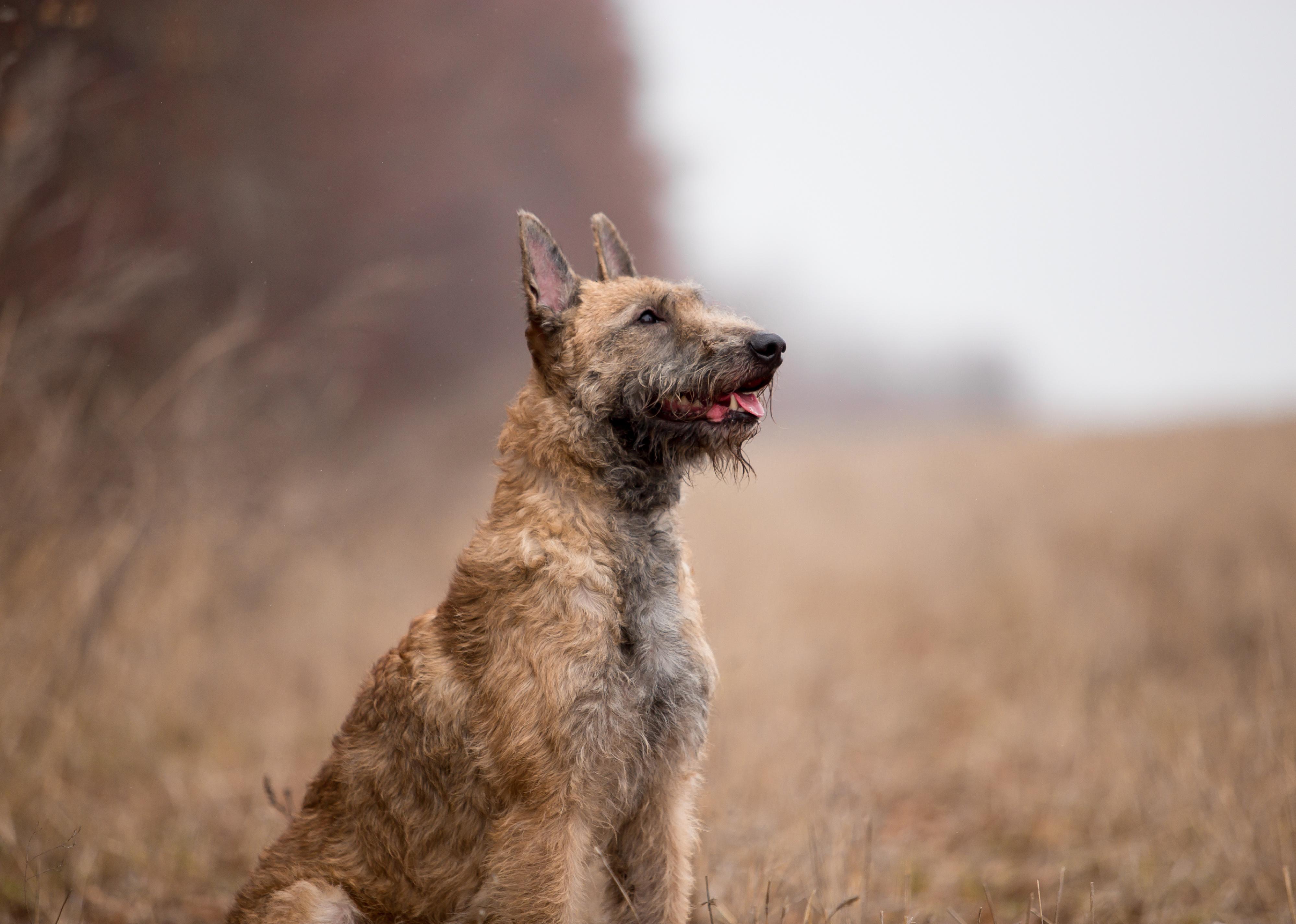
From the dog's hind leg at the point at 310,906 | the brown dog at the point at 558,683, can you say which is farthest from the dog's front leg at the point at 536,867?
the dog's hind leg at the point at 310,906

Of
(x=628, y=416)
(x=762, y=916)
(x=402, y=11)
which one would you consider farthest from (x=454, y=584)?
(x=402, y=11)

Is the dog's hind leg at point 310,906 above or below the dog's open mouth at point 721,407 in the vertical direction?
below

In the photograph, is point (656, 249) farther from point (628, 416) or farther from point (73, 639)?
point (628, 416)

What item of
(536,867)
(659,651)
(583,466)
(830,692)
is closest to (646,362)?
(583,466)

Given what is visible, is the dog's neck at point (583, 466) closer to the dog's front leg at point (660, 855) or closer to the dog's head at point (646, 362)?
the dog's head at point (646, 362)

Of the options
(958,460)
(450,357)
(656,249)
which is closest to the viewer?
(450,357)

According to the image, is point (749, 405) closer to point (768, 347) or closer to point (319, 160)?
point (768, 347)

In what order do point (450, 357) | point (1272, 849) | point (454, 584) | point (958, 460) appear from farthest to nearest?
point (958, 460), point (450, 357), point (1272, 849), point (454, 584)

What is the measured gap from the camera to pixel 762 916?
3.66 m

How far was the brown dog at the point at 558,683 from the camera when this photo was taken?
8.71 ft

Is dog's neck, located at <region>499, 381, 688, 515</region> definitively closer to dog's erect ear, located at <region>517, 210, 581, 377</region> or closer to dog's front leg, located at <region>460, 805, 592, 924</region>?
dog's erect ear, located at <region>517, 210, 581, 377</region>

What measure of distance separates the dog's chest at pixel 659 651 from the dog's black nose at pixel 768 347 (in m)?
0.71

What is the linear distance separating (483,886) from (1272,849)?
3870mm

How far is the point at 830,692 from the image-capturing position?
284 inches
